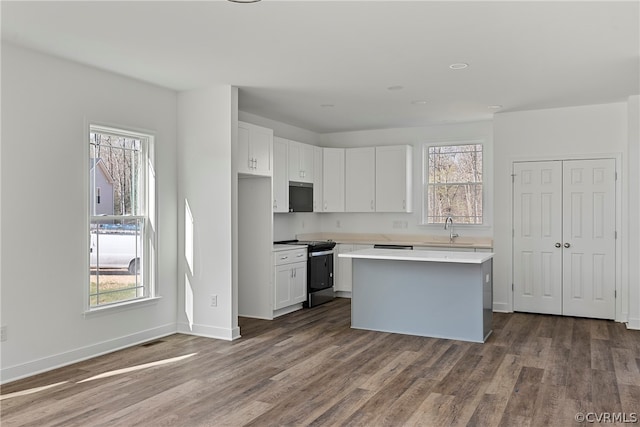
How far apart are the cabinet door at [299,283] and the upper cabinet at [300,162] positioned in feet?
4.12

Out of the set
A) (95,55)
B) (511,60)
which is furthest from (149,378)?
(511,60)

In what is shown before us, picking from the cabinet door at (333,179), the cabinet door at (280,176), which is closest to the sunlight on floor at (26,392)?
the cabinet door at (280,176)

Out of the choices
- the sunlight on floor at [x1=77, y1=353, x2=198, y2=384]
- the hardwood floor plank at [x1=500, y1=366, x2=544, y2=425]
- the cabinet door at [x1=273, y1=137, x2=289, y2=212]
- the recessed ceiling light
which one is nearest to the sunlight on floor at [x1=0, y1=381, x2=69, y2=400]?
the sunlight on floor at [x1=77, y1=353, x2=198, y2=384]

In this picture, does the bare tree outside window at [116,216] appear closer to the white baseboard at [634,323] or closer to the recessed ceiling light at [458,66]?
the recessed ceiling light at [458,66]

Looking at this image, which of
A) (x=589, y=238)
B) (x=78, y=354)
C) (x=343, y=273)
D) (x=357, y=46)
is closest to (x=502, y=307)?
(x=589, y=238)

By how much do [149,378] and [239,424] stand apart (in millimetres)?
1221

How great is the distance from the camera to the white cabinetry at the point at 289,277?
20.7 feet

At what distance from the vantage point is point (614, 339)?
17.3 feet

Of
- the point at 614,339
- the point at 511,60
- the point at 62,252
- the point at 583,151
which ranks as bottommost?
the point at 614,339

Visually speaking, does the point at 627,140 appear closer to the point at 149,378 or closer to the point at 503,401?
the point at 503,401

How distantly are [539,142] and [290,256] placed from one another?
11.6 ft

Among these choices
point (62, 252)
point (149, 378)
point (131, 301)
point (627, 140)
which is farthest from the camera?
point (627, 140)

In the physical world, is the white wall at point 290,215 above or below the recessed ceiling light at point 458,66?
below

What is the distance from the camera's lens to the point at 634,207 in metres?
5.89
